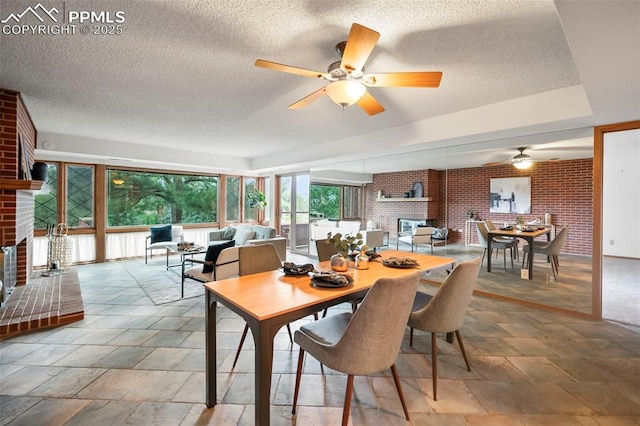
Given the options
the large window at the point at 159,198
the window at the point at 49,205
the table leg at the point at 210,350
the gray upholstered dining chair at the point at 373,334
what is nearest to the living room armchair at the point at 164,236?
the large window at the point at 159,198

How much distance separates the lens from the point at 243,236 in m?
5.88

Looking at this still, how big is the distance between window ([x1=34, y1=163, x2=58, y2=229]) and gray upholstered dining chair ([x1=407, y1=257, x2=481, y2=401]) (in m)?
6.75

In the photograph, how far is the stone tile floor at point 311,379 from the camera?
167 centimetres

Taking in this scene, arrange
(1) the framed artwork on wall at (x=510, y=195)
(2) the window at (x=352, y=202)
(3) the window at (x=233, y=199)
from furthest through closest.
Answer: (3) the window at (x=233, y=199) → (2) the window at (x=352, y=202) → (1) the framed artwork on wall at (x=510, y=195)

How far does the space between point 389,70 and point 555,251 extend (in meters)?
3.14

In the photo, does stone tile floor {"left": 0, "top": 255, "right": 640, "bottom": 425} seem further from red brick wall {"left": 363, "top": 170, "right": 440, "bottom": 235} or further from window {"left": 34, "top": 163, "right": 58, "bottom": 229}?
window {"left": 34, "top": 163, "right": 58, "bottom": 229}

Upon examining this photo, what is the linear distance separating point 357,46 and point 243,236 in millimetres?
4908

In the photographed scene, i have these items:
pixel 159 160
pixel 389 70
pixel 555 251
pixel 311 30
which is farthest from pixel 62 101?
pixel 555 251

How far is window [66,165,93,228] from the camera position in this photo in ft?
18.2

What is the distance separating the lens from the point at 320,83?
2.60 metres

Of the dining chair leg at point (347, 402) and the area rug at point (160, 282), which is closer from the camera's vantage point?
the dining chair leg at point (347, 402)

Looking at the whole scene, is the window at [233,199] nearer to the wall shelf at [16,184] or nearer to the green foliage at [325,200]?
the green foliage at [325,200]

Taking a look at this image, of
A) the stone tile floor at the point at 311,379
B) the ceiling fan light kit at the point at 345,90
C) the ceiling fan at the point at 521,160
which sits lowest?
the stone tile floor at the point at 311,379

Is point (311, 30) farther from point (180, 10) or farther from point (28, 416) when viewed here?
point (28, 416)
